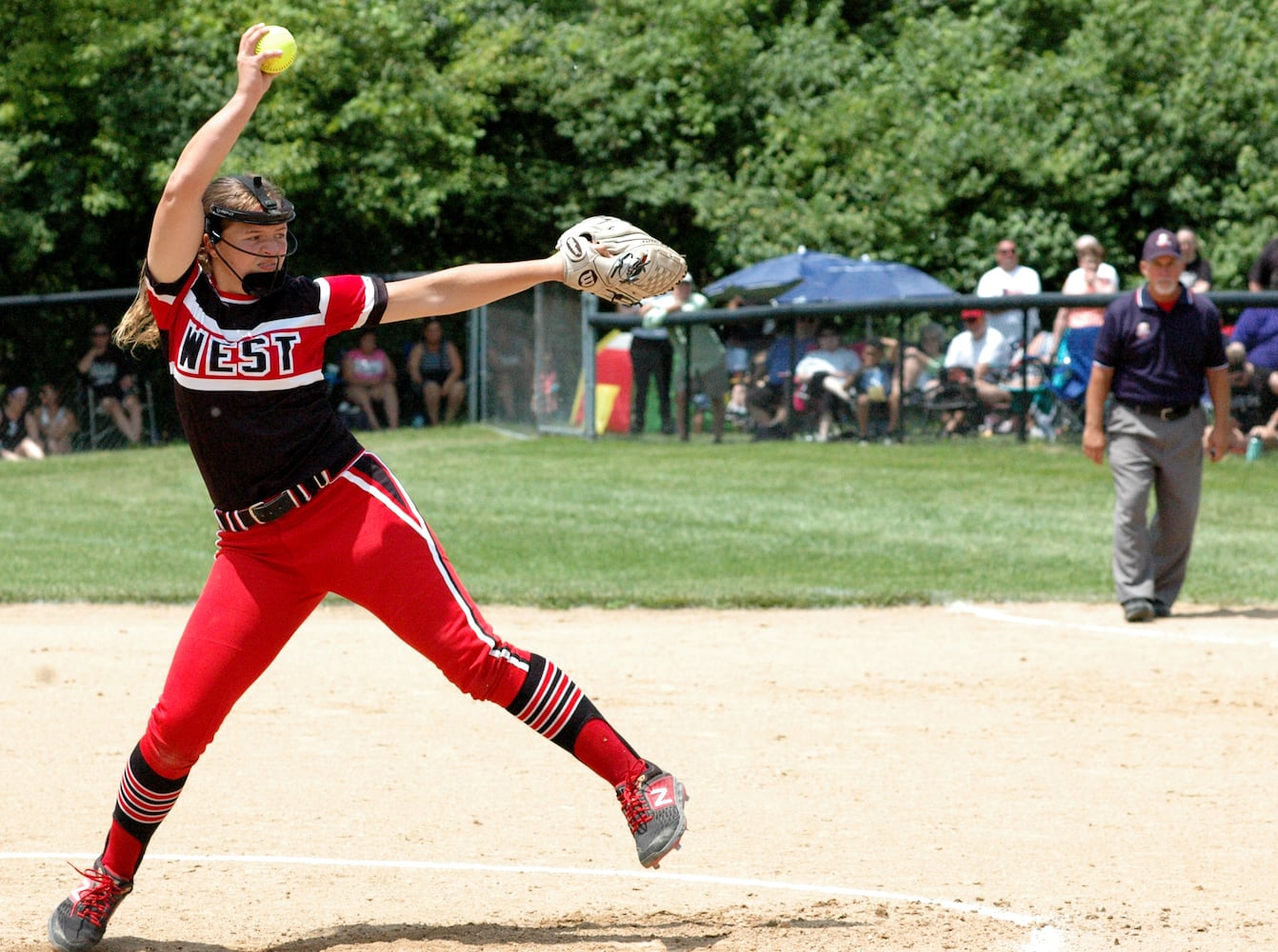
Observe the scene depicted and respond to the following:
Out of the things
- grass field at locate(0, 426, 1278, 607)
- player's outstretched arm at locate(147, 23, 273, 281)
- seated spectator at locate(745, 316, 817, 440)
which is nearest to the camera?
player's outstretched arm at locate(147, 23, 273, 281)

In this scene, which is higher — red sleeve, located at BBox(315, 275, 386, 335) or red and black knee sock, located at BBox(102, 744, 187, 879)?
red sleeve, located at BBox(315, 275, 386, 335)

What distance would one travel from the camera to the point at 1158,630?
30.3 ft

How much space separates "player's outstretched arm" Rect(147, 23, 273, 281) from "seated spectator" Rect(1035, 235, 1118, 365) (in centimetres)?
1175

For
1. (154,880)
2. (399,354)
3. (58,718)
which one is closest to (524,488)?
(399,354)

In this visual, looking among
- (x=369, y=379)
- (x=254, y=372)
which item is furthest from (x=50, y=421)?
(x=254, y=372)

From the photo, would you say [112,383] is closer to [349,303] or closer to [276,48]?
[349,303]

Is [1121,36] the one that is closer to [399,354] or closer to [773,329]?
[773,329]

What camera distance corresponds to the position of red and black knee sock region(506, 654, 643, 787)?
14.6 feet

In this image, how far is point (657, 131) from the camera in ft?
79.2

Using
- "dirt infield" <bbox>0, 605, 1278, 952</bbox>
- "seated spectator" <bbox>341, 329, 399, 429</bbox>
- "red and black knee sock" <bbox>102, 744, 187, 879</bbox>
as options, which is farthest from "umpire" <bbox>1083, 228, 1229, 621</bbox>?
"seated spectator" <bbox>341, 329, 399, 429</bbox>

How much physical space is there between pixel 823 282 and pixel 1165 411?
29.5 feet

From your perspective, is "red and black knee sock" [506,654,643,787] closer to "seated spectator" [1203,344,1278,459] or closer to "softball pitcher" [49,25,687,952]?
"softball pitcher" [49,25,687,952]

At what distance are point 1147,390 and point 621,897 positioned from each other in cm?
559

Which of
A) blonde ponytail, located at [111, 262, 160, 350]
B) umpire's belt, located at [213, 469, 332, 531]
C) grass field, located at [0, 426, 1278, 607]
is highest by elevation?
→ blonde ponytail, located at [111, 262, 160, 350]
